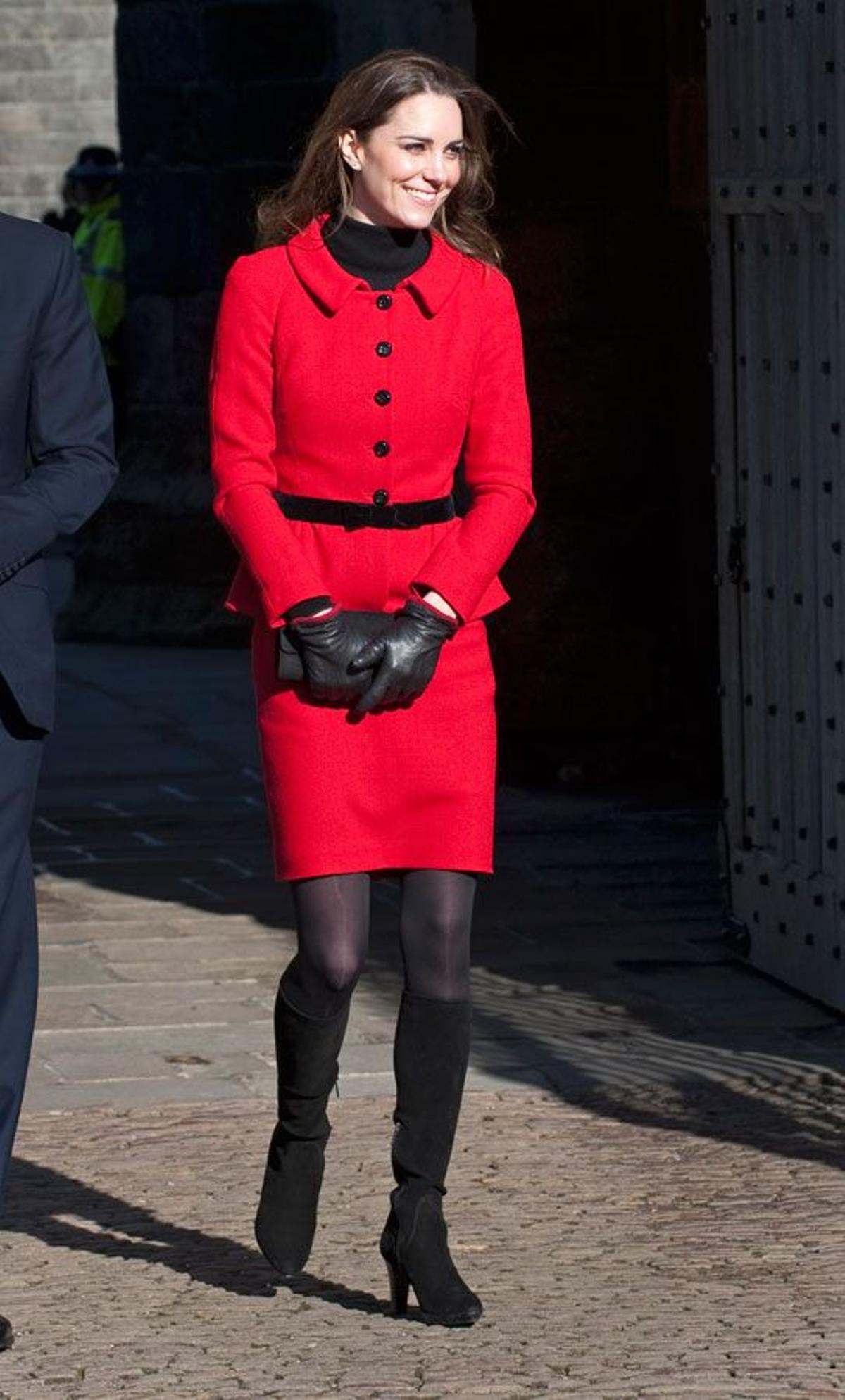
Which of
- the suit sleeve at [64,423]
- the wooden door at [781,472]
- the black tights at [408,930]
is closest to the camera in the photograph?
the suit sleeve at [64,423]

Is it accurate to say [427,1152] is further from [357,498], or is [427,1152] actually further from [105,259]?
[105,259]

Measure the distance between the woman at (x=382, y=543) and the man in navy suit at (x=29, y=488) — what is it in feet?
0.77

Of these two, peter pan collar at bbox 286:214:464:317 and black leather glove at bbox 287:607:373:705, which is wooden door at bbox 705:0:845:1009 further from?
black leather glove at bbox 287:607:373:705

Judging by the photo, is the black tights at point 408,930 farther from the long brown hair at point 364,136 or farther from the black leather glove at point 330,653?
the long brown hair at point 364,136

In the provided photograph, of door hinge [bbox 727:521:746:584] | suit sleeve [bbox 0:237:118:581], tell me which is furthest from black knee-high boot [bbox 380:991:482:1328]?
door hinge [bbox 727:521:746:584]

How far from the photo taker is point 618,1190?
5668 mm

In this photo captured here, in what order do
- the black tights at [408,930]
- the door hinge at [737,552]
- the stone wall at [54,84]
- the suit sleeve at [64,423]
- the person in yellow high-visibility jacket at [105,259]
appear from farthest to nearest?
the stone wall at [54,84], the person in yellow high-visibility jacket at [105,259], the door hinge at [737,552], the black tights at [408,930], the suit sleeve at [64,423]

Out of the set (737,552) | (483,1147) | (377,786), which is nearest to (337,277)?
(377,786)

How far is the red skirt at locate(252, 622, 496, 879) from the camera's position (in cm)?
482

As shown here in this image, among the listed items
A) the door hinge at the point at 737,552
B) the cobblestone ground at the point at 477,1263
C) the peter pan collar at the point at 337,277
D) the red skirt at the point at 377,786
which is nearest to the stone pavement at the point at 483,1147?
the cobblestone ground at the point at 477,1263

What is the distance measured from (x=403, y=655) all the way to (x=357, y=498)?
0.87 feet

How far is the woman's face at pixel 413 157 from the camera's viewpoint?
475cm

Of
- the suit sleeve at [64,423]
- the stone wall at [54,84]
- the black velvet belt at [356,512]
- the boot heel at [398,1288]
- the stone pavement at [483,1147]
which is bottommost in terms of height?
the stone pavement at [483,1147]

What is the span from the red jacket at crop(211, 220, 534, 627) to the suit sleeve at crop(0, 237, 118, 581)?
0.61 ft
